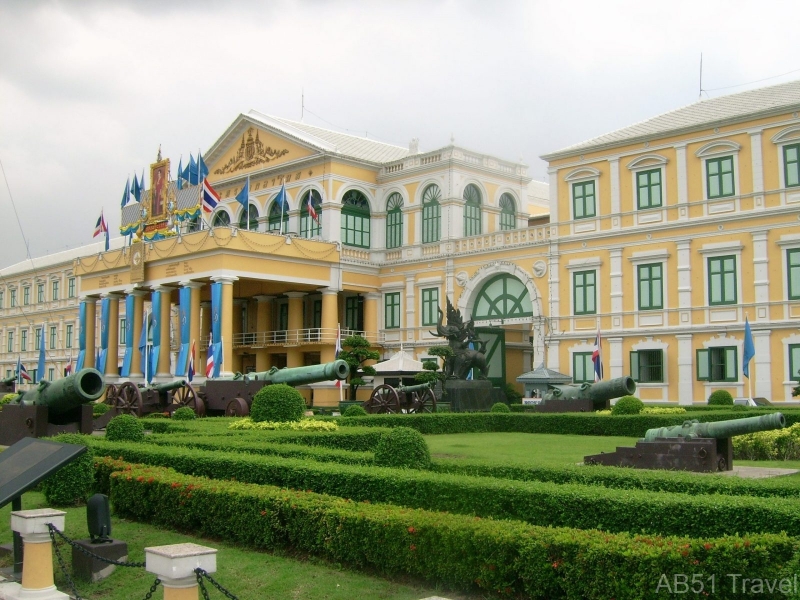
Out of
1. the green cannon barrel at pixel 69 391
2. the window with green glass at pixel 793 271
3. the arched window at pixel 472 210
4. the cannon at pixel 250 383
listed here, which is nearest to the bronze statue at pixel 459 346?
the cannon at pixel 250 383

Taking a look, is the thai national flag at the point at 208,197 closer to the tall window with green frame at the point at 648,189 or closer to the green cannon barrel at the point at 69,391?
the tall window with green frame at the point at 648,189

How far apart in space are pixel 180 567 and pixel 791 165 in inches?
1162

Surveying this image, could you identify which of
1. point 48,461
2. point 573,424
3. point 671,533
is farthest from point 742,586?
point 573,424

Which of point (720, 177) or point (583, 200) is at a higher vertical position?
point (720, 177)

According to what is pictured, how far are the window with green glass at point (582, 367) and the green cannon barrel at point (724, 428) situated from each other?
2182 centimetres

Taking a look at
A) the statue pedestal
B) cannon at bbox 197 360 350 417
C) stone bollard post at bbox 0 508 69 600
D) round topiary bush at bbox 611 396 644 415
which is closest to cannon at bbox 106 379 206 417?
cannon at bbox 197 360 350 417

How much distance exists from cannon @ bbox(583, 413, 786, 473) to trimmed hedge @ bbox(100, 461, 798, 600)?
584cm

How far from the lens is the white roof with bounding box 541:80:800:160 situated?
1224 inches

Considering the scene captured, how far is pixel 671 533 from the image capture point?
764cm

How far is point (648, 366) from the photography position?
109ft

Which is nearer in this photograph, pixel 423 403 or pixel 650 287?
pixel 423 403

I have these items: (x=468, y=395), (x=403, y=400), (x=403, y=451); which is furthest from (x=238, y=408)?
(x=403, y=451)

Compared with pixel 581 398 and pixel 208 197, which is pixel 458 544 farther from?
pixel 208 197

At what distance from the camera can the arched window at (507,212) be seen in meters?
44.1
